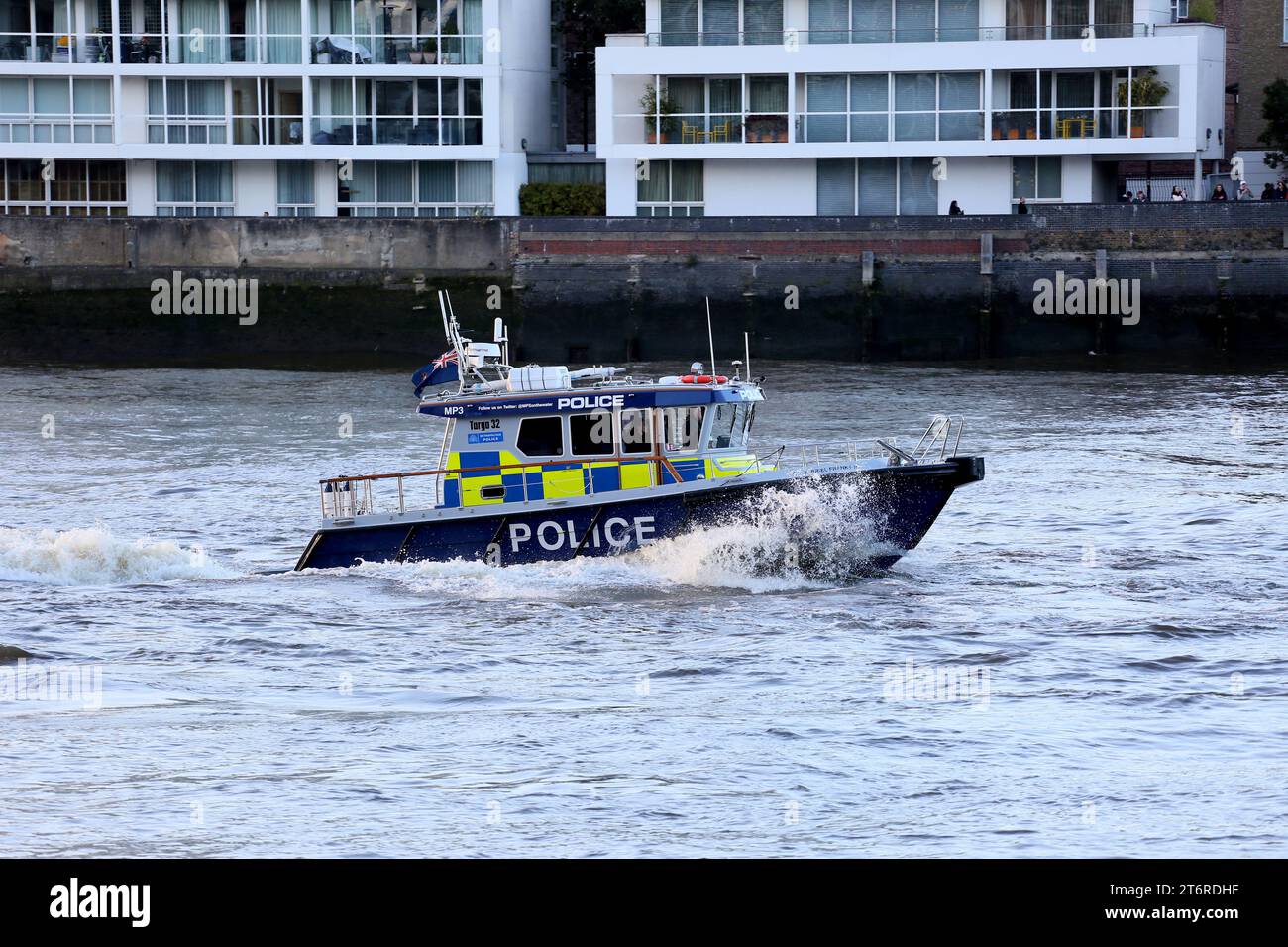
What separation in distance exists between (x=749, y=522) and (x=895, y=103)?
33.0 meters

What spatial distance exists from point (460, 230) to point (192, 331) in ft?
23.8

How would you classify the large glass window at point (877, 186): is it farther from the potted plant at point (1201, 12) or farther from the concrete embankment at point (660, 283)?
the potted plant at point (1201, 12)

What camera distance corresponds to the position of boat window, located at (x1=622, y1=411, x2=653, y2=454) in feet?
66.1

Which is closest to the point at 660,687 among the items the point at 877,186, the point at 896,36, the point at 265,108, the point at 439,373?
the point at 439,373

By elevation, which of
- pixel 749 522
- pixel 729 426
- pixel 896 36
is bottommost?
pixel 749 522

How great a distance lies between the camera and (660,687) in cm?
1552

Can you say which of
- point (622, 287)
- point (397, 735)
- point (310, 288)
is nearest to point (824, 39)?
point (622, 287)

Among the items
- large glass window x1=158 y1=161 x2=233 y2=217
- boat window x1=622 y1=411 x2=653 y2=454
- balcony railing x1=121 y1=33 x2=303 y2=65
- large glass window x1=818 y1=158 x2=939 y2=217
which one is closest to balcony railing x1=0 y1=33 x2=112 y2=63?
balcony railing x1=121 y1=33 x2=303 y2=65

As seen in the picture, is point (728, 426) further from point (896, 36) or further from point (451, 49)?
point (451, 49)

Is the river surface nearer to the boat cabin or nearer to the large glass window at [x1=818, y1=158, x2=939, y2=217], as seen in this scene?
the boat cabin

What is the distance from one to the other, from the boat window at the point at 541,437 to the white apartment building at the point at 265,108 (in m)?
33.6

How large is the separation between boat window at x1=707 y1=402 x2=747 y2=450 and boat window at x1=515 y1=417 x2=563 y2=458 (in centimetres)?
162

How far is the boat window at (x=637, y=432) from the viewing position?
794 inches

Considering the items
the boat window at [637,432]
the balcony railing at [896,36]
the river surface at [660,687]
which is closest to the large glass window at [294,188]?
the balcony railing at [896,36]
